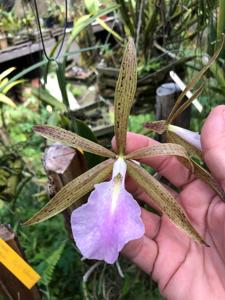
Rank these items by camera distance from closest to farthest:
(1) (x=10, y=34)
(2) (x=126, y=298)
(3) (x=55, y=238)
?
(2) (x=126, y=298) < (3) (x=55, y=238) < (1) (x=10, y=34)

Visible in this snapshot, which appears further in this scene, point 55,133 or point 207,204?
point 207,204

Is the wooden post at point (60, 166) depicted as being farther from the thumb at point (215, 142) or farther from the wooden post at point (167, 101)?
the wooden post at point (167, 101)

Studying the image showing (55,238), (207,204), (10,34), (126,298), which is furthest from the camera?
(10,34)

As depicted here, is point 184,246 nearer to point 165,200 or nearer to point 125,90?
point 165,200

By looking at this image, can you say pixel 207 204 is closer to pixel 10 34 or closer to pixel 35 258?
pixel 35 258

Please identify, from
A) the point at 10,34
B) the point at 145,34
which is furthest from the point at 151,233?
the point at 10,34

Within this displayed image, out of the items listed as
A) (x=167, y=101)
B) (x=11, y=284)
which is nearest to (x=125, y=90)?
(x=11, y=284)
